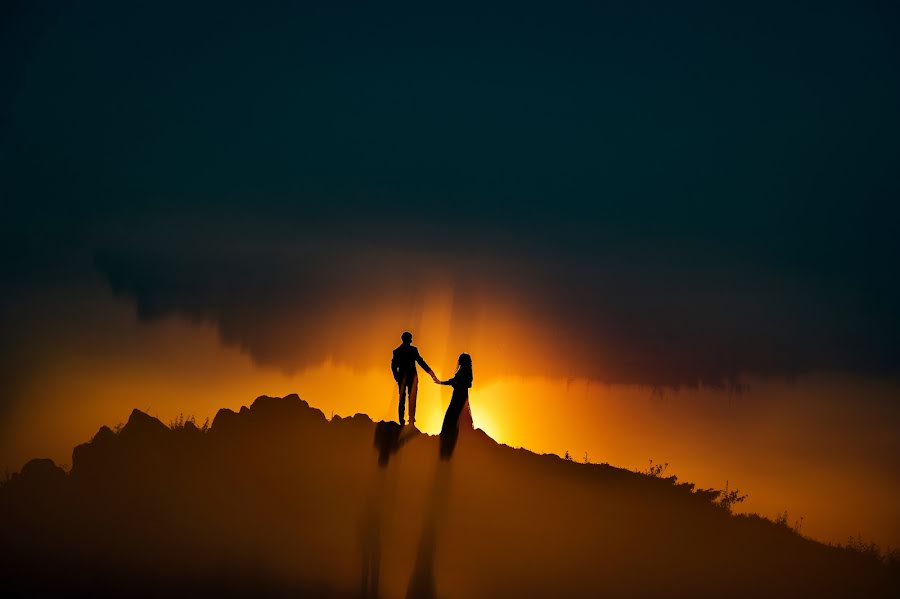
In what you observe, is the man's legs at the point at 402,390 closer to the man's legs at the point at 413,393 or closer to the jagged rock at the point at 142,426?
the man's legs at the point at 413,393

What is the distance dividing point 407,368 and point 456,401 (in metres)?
1.90

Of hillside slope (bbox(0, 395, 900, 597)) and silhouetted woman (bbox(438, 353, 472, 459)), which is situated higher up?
silhouetted woman (bbox(438, 353, 472, 459))

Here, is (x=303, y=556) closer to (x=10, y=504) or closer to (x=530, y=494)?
(x=530, y=494)

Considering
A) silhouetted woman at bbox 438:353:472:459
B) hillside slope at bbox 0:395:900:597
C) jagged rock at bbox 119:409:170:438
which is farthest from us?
jagged rock at bbox 119:409:170:438

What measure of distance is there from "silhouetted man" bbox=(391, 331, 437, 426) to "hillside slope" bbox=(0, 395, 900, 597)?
152 centimetres

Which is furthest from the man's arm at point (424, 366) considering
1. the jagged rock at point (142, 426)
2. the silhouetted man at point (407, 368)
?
the jagged rock at point (142, 426)

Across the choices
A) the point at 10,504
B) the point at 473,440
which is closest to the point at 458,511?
the point at 473,440

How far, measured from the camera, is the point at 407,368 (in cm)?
3338

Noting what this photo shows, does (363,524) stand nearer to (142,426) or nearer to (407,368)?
(407,368)

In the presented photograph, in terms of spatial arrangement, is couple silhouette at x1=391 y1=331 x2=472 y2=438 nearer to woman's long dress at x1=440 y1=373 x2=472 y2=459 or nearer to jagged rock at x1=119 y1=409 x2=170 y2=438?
woman's long dress at x1=440 y1=373 x2=472 y2=459

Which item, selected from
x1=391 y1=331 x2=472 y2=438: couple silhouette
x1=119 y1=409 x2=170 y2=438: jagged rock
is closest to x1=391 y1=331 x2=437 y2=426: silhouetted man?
x1=391 y1=331 x2=472 y2=438: couple silhouette

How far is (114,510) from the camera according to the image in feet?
111

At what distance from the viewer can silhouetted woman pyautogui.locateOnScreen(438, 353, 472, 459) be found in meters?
33.1

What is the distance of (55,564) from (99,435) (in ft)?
26.5
